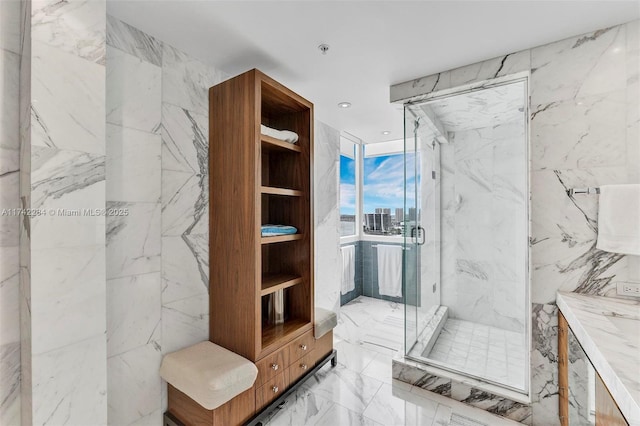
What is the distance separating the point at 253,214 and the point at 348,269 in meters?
2.55

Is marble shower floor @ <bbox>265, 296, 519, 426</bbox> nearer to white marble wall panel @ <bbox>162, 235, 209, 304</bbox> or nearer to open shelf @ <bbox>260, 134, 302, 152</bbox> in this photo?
white marble wall panel @ <bbox>162, 235, 209, 304</bbox>

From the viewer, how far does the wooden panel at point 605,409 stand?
0.86m

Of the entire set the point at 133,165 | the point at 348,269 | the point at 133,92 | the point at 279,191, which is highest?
the point at 133,92

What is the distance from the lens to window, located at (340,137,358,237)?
4039 mm

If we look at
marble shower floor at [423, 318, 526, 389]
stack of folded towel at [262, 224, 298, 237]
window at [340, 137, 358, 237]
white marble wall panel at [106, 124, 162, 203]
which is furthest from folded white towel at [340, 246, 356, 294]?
white marble wall panel at [106, 124, 162, 203]

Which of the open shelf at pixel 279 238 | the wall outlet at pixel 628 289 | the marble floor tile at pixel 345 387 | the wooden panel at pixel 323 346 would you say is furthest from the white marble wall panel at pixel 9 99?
the wall outlet at pixel 628 289

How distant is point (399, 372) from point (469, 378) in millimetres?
492

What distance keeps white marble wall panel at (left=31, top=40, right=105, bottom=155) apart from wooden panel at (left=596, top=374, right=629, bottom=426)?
81.2 inches

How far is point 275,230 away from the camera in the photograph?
6.48 ft

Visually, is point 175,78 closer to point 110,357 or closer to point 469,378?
point 110,357

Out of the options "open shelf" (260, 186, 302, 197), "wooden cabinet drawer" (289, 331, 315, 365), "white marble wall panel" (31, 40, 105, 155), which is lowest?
"wooden cabinet drawer" (289, 331, 315, 365)

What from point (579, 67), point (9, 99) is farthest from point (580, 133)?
point (9, 99)

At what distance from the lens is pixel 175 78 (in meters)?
1.74

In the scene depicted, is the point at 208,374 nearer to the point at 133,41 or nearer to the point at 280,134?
the point at 280,134
